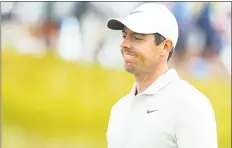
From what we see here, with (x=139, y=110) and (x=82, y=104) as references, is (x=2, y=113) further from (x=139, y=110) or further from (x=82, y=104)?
(x=139, y=110)

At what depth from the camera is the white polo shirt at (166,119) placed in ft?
3.86

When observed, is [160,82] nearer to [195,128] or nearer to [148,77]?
[148,77]

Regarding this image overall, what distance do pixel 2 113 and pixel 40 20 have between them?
2.04 ft

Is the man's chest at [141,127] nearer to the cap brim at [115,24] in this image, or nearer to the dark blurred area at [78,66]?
the cap brim at [115,24]

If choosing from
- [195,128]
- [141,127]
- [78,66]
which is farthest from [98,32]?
[195,128]

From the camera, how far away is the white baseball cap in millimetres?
1271

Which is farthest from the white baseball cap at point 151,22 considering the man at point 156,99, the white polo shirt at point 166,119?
the white polo shirt at point 166,119

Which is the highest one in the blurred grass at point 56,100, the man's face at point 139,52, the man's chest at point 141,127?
the man's face at point 139,52

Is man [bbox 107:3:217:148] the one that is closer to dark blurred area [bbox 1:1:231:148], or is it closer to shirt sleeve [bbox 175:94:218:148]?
shirt sleeve [bbox 175:94:218:148]

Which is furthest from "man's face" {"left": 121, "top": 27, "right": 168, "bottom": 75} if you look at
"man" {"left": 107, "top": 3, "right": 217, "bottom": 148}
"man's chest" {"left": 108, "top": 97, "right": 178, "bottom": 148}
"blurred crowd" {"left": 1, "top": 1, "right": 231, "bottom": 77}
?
"blurred crowd" {"left": 1, "top": 1, "right": 231, "bottom": 77}

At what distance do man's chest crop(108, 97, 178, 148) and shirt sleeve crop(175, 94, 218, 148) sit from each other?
0.10 ft

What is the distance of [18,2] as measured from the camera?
2887 mm

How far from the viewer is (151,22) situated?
4.21ft

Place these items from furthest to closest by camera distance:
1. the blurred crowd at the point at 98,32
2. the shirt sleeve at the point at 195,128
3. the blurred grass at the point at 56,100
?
the blurred grass at the point at 56,100
the blurred crowd at the point at 98,32
the shirt sleeve at the point at 195,128
